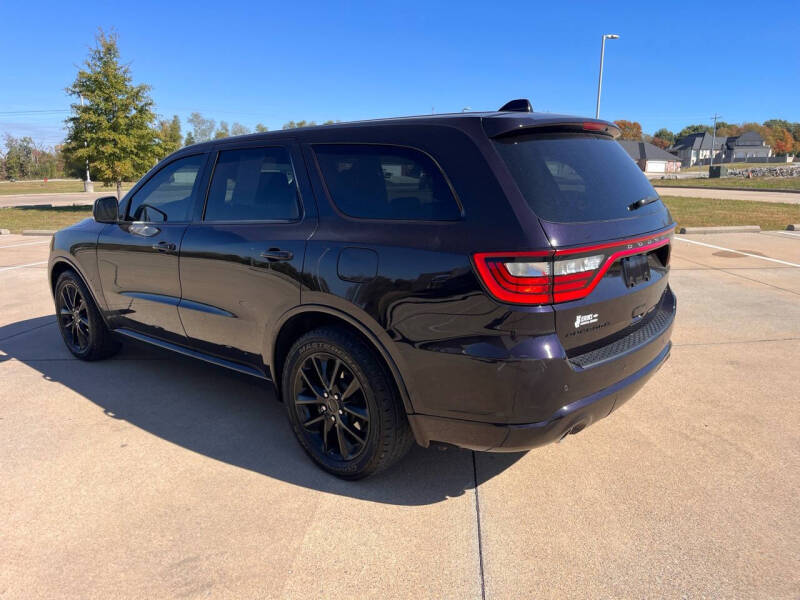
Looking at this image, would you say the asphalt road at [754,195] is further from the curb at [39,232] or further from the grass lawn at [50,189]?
the grass lawn at [50,189]

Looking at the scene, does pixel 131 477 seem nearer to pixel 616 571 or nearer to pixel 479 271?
pixel 479 271

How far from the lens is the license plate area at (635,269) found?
2.56m

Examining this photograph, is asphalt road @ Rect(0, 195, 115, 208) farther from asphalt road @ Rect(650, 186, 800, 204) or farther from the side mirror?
asphalt road @ Rect(650, 186, 800, 204)

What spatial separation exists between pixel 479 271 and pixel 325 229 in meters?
0.92

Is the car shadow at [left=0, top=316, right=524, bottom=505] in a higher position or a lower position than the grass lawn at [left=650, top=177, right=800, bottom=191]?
lower

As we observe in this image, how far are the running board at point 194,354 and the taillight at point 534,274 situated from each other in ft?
5.40

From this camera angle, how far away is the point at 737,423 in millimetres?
3496

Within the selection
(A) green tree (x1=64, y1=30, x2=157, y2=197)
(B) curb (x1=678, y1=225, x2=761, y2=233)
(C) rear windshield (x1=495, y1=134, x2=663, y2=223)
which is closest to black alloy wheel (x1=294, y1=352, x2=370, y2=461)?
(C) rear windshield (x1=495, y1=134, x2=663, y2=223)

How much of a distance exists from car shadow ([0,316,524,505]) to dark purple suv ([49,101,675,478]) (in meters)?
0.18

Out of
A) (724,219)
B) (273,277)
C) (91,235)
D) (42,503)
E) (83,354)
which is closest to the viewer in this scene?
(42,503)

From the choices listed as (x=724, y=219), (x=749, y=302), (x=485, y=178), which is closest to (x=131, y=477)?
(x=485, y=178)

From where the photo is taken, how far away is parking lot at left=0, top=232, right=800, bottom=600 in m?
2.26

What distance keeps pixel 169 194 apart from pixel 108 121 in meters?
20.3

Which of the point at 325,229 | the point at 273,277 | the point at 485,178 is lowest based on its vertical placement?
the point at 273,277
